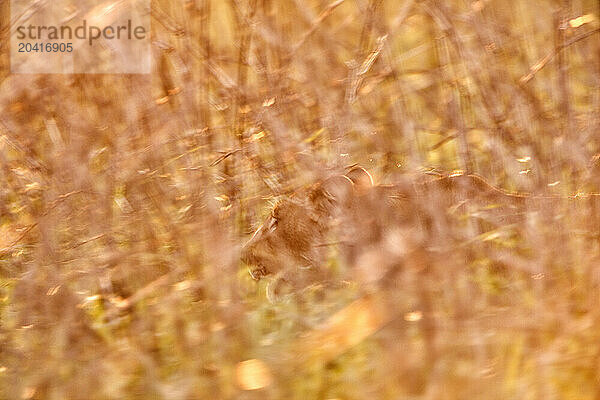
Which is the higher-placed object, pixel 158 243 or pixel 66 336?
pixel 158 243

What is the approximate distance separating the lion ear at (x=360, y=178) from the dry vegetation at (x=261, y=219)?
0.17 feet

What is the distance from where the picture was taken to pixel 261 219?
1.50m

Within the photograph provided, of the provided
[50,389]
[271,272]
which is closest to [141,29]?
[271,272]

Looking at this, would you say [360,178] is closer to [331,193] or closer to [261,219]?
[331,193]

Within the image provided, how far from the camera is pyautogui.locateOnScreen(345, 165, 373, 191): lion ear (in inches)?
55.4

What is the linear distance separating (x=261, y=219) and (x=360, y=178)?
224 millimetres

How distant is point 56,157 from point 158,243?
0.26 metres

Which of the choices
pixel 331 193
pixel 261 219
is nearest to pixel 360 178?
pixel 331 193

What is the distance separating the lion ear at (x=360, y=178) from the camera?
1.41 meters

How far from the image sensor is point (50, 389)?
1.33m

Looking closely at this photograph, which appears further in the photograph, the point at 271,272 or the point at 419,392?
the point at 271,272

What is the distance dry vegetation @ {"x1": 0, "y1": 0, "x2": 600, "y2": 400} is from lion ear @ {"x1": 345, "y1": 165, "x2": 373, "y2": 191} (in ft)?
0.17

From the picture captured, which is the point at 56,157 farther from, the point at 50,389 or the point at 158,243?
the point at 50,389

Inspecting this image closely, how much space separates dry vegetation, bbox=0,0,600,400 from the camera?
1.36 m
